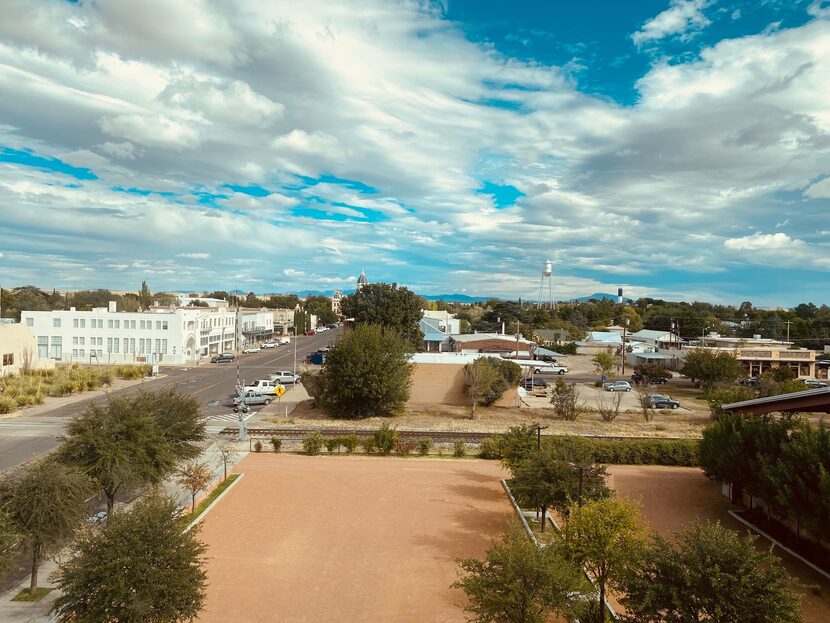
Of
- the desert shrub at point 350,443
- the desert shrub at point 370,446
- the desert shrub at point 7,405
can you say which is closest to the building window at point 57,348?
the desert shrub at point 7,405

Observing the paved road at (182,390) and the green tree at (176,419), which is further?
the paved road at (182,390)

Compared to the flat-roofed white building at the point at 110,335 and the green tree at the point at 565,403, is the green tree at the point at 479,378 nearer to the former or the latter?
the green tree at the point at 565,403

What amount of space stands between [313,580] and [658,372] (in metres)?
47.5

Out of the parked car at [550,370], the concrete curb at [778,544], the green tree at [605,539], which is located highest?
the green tree at [605,539]

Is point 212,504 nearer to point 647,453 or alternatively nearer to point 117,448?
point 117,448

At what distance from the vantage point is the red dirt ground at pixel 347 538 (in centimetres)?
1350

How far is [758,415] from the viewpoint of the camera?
21281mm

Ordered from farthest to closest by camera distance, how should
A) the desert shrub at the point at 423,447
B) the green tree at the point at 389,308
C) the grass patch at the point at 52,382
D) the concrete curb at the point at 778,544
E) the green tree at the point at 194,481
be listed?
1. the green tree at the point at 389,308
2. the grass patch at the point at 52,382
3. the desert shrub at the point at 423,447
4. the green tree at the point at 194,481
5. the concrete curb at the point at 778,544

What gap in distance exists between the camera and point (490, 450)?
2900 cm

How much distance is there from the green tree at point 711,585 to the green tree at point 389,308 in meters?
49.5

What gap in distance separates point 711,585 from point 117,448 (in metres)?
16.8

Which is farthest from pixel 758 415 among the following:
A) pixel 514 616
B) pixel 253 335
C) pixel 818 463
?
pixel 253 335

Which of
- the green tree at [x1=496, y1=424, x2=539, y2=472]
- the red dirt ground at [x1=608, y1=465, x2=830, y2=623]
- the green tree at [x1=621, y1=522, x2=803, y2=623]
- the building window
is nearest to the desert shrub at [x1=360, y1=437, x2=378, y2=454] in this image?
the green tree at [x1=496, y1=424, x2=539, y2=472]

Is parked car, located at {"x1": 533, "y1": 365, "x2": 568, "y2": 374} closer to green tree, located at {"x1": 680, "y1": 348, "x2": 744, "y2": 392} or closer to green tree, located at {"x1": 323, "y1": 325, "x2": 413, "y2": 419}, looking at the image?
green tree, located at {"x1": 680, "y1": 348, "x2": 744, "y2": 392}
